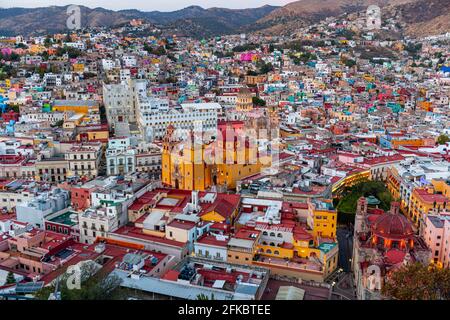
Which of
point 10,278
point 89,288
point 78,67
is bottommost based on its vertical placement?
point 10,278

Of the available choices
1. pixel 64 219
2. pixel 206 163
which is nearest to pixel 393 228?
pixel 206 163

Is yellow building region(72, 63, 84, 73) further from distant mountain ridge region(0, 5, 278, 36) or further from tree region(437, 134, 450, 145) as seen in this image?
distant mountain ridge region(0, 5, 278, 36)

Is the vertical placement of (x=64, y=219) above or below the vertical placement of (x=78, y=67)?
below

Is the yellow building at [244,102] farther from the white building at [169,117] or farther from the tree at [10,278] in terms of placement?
the tree at [10,278]

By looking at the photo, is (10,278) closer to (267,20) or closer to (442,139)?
(442,139)

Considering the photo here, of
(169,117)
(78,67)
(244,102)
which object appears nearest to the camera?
(169,117)

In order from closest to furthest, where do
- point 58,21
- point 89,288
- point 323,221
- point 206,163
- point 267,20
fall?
point 89,288 → point 323,221 → point 206,163 → point 58,21 → point 267,20

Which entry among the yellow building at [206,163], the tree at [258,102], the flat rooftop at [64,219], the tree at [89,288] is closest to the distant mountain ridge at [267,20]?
the tree at [258,102]

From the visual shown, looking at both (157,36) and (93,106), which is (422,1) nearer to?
(157,36)
